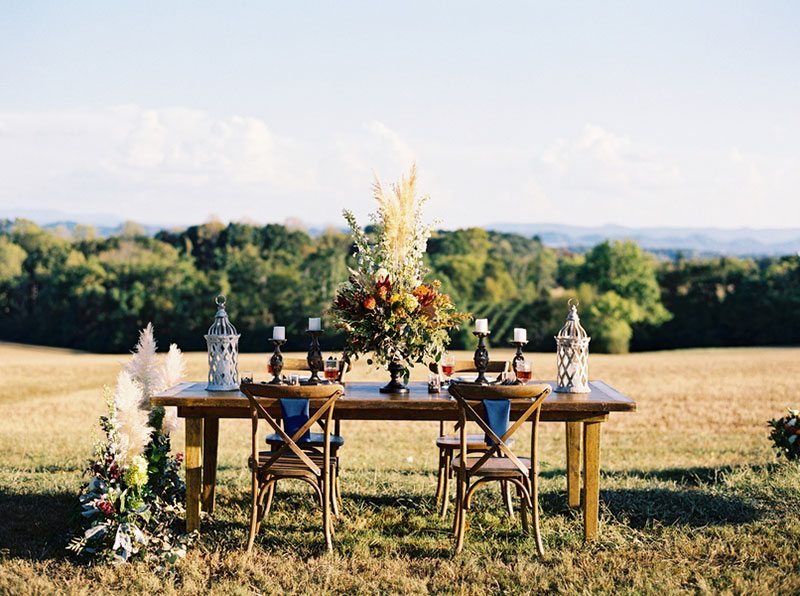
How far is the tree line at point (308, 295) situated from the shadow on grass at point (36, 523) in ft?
91.4

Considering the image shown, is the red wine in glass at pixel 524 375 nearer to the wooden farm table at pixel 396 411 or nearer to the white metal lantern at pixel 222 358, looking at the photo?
the wooden farm table at pixel 396 411

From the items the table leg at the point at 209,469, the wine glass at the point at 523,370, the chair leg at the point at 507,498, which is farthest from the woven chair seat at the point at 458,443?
the table leg at the point at 209,469

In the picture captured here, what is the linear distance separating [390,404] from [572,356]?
130 cm

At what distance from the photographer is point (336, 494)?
705 centimetres

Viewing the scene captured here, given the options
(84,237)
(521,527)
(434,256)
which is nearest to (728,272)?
(434,256)

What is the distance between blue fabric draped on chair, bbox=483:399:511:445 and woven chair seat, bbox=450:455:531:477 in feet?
0.50

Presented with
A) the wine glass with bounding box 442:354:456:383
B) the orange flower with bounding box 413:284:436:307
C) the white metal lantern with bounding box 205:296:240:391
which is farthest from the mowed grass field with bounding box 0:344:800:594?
the orange flower with bounding box 413:284:436:307

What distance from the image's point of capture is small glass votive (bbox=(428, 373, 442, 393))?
21.7ft

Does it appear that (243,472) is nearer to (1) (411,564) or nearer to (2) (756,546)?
(1) (411,564)

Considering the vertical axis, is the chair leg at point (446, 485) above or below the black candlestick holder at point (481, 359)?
below

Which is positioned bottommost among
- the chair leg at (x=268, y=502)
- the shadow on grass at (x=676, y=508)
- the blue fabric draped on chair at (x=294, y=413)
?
the shadow on grass at (x=676, y=508)

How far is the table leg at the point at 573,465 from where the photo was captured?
23.3 feet

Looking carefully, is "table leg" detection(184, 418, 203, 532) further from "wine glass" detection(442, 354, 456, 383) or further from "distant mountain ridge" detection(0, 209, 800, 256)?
"distant mountain ridge" detection(0, 209, 800, 256)

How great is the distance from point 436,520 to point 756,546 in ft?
6.92
